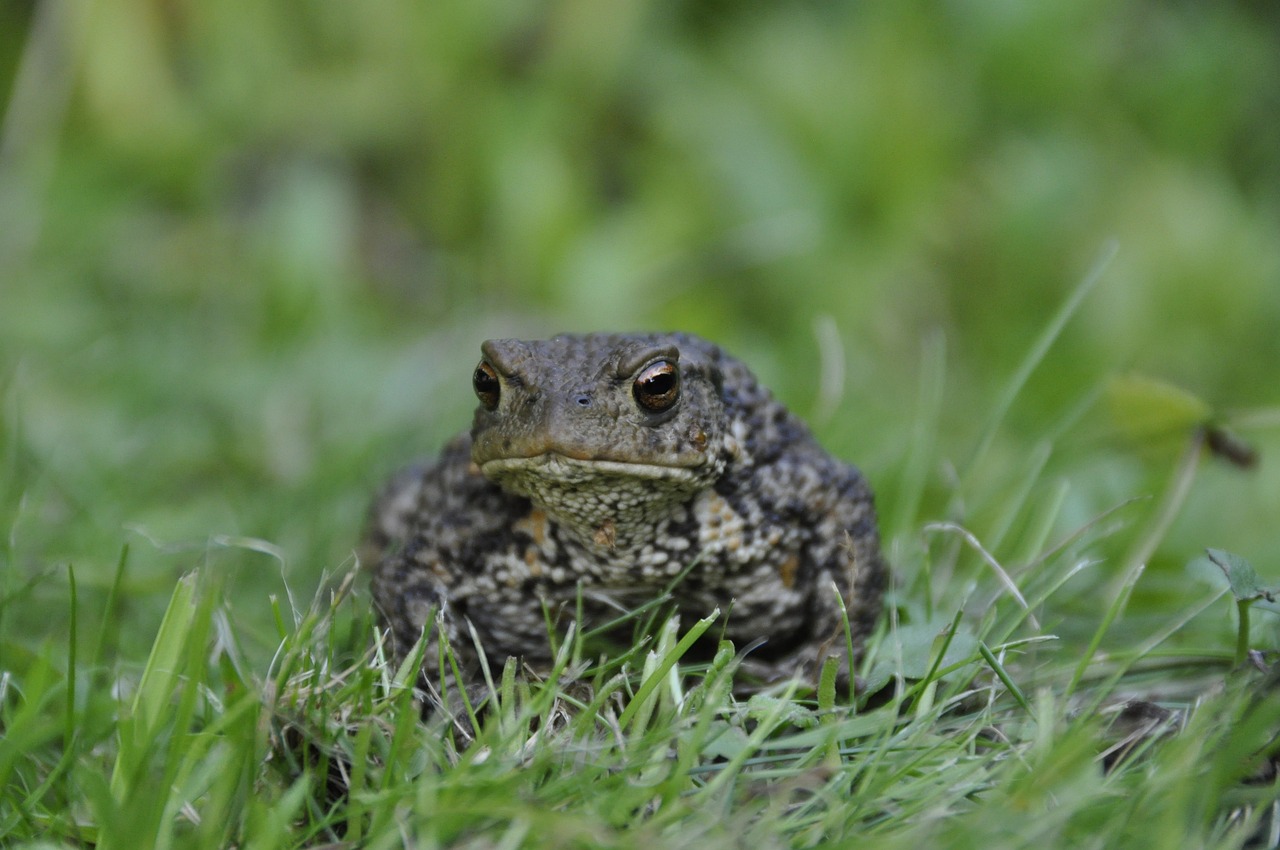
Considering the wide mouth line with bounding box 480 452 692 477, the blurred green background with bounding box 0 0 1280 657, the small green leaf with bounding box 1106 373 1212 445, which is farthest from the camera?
the blurred green background with bounding box 0 0 1280 657

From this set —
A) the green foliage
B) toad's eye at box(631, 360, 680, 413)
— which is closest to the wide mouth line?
toad's eye at box(631, 360, 680, 413)

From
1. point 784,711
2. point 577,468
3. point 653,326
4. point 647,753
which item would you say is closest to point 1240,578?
point 784,711

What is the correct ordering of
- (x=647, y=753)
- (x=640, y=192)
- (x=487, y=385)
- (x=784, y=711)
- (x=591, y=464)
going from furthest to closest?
(x=640, y=192) → (x=487, y=385) → (x=591, y=464) → (x=784, y=711) → (x=647, y=753)

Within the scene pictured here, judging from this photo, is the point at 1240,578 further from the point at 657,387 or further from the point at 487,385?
the point at 487,385

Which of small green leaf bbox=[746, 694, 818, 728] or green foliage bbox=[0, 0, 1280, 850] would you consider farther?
small green leaf bbox=[746, 694, 818, 728]

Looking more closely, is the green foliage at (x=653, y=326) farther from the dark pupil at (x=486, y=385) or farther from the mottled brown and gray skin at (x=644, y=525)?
the dark pupil at (x=486, y=385)

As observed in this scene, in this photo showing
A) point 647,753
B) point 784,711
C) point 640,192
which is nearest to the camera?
point 647,753

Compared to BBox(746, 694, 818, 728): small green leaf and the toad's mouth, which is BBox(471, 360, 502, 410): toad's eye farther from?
BBox(746, 694, 818, 728): small green leaf
